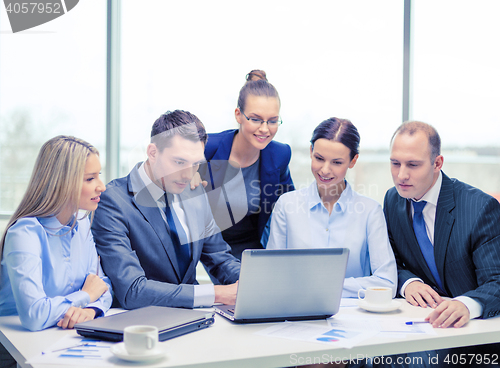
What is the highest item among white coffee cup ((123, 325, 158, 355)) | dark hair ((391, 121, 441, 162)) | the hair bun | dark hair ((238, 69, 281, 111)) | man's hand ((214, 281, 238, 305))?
the hair bun

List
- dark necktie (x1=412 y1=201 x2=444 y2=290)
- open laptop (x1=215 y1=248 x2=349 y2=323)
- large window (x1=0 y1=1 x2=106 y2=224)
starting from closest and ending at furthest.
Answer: open laptop (x1=215 y1=248 x2=349 y2=323) < dark necktie (x1=412 y1=201 x2=444 y2=290) < large window (x1=0 y1=1 x2=106 y2=224)

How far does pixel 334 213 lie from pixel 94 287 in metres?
1.14

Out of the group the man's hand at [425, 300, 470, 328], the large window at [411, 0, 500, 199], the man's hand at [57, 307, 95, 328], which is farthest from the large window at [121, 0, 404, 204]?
the man's hand at [57, 307, 95, 328]

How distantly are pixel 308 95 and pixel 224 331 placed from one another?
2.52 meters

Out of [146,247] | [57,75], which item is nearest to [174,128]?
[146,247]

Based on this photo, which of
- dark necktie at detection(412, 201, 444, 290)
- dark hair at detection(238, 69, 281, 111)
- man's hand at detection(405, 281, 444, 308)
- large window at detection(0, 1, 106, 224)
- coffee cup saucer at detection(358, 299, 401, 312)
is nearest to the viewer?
coffee cup saucer at detection(358, 299, 401, 312)

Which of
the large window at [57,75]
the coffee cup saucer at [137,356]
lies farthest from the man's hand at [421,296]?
the large window at [57,75]

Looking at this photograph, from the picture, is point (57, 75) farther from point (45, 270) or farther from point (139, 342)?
point (139, 342)

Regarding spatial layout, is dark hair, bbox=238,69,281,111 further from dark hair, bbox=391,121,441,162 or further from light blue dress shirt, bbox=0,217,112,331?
light blue dress shirt, bbox=0,217,112,331

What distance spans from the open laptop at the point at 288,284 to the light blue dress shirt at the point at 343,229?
58 cm

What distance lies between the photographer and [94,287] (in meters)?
1.54

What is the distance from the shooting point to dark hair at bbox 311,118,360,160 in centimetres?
210

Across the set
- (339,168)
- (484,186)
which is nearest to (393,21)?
(484,186)

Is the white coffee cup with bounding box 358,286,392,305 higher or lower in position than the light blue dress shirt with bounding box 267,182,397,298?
lower
